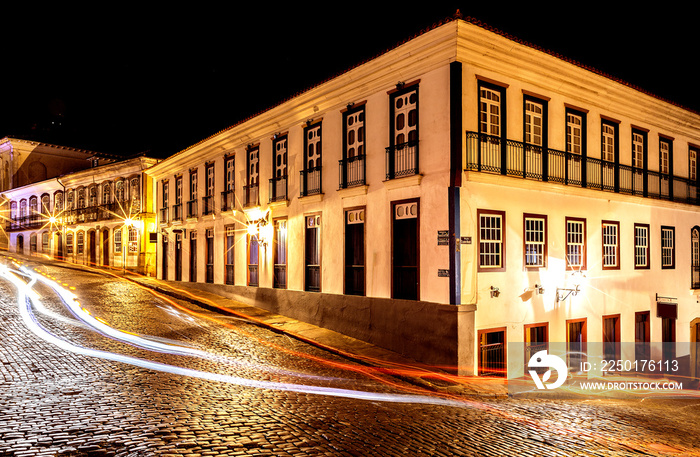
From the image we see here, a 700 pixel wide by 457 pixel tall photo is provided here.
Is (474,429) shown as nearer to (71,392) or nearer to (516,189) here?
(71,392)

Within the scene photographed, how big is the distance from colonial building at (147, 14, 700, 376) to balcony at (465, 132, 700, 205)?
0.06 meters

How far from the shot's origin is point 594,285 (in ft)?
49.5

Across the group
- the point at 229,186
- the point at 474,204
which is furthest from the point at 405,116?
the point at 229,186

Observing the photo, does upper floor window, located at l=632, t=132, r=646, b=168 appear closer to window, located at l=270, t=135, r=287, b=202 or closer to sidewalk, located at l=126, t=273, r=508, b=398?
sidewalk, located at l=126, t=273, r=508, b=398

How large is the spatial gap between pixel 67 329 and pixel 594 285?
603 inches

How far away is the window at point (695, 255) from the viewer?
19219 mm

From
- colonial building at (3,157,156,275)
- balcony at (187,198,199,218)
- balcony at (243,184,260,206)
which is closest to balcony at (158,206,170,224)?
colonial building at (3,157,156,275)

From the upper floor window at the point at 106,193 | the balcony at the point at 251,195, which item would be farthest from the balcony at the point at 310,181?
the upper floor window at the point at 106,193

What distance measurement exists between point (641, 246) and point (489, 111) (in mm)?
8420

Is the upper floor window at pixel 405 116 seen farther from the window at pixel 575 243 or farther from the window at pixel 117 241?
the window at pixel 117 241

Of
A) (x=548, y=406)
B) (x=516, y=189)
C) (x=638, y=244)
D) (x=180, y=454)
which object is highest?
(x=516, y=189)

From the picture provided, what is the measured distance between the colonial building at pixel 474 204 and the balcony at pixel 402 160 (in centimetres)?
4

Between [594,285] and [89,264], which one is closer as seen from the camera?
[594,285]

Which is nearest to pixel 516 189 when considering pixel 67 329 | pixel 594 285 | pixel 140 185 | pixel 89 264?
pixel 594 285
